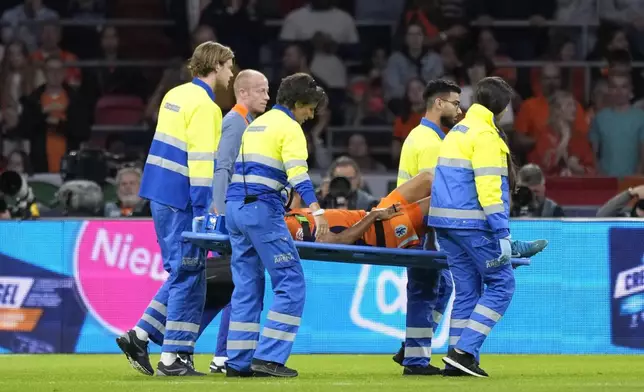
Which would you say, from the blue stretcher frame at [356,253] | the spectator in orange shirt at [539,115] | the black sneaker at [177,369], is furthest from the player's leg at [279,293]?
the spectator in orange shirt at [539,115]

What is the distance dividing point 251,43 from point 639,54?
5.02 m

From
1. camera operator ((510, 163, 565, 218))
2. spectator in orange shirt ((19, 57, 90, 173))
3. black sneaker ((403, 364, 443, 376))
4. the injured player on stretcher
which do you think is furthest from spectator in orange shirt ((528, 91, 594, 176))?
black sneaker ((403, 364, 443, 376))

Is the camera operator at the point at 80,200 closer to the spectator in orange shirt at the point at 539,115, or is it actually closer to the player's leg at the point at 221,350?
the player's leg at the point at 221,350

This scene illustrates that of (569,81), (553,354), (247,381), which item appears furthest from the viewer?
(569,81)

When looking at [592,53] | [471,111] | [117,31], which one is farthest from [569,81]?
[471,111]

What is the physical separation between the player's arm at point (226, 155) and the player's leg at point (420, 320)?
1.51 metres

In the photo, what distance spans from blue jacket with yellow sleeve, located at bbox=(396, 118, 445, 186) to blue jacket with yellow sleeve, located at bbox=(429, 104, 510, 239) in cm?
81

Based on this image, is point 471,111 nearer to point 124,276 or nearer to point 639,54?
point 124,276

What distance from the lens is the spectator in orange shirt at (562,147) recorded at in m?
19.4

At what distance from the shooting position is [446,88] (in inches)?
472

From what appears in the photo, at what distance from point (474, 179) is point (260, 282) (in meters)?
1.62

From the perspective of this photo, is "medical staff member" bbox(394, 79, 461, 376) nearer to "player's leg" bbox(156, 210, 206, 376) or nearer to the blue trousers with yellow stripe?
the blue trousers with yellow stripe

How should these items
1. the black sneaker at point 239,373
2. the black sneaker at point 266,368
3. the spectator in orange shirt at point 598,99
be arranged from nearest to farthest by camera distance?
the black sneaker at point 266,368 < the black sneaker at point 239,373 < the spectator in orange shirt at point 598,99

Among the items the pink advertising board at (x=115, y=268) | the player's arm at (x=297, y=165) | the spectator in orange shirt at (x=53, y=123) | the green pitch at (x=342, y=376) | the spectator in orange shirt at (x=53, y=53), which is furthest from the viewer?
the spectator in orange shirt at (x=53, y=53)
